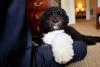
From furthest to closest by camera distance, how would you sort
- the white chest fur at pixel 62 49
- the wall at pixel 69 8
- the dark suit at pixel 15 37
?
1. the wall at pixel 69 8
2. the white chest fur at pixel 62 49
3. the dark suit at pixel 15 37

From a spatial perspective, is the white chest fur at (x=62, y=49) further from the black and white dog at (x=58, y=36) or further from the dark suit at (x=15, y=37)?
the dark suit at (x=15, y=37)

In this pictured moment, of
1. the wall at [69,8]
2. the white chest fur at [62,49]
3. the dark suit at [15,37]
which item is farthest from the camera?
the wall at [69,8]

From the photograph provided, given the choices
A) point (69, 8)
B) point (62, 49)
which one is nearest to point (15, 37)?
point (62, 49)

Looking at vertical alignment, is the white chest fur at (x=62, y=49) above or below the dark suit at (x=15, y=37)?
below

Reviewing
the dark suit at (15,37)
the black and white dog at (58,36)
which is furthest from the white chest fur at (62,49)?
the dark suit at (15,37)

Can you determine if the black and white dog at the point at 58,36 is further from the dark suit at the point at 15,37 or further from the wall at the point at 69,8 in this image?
the wall at the point at 69,8

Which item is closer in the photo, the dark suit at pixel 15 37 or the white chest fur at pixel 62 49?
the dark suit at pixel 15 37

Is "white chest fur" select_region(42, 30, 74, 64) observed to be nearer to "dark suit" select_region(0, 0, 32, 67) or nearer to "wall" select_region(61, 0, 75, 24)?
"dark suit" select_region(0, 0, 32, 67)

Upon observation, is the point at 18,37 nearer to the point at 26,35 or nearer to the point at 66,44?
the point at 26,35

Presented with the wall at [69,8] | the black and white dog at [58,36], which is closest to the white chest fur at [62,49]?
the black and white dog at [58,36]

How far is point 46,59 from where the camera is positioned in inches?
23.7

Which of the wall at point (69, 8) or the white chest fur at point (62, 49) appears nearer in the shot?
the white chest fur at point (62, 49)

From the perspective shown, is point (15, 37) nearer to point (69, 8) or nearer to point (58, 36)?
point (58, 36)

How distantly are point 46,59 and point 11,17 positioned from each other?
7.8 inches
